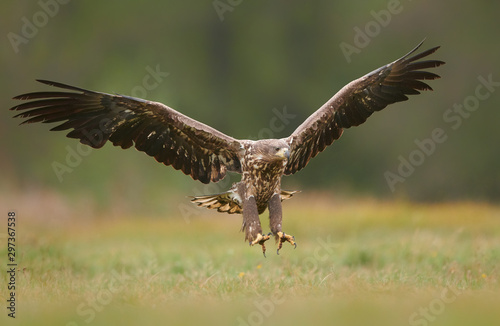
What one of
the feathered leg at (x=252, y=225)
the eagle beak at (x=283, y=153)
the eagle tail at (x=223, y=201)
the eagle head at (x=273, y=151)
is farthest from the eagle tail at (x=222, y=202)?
the eagle beak at (x=283, y=153)

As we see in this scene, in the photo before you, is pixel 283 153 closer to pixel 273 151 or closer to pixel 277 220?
pixel 273 151

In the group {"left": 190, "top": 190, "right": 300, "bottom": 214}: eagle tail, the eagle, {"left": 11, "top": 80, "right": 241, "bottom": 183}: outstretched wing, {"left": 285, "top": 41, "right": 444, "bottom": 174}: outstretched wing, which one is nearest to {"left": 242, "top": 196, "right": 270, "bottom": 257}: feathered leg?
the eagle

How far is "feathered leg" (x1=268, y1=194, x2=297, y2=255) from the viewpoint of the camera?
7621 millimetres

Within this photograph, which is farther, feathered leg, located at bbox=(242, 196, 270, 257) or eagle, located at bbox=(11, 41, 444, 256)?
eagle, located at bbox=(11, 41, 444, 256)

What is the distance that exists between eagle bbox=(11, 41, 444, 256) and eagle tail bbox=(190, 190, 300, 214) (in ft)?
0.03

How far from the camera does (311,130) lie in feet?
27.2

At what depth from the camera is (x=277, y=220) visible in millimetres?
7816

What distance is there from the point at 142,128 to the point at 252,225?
4.95ft

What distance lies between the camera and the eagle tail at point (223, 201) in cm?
817

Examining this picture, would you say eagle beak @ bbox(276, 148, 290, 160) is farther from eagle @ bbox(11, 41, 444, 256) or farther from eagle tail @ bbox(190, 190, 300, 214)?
eagle tail @ bbox(190, 190, 300, 214)

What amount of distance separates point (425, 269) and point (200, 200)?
8.92ft

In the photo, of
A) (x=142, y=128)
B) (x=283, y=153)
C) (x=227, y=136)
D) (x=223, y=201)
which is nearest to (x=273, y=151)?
(x=283, y=153)

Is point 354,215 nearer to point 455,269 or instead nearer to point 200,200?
point 455,269

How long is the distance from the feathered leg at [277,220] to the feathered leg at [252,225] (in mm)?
168
